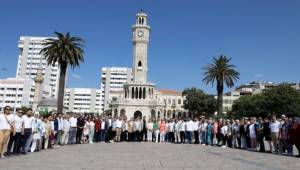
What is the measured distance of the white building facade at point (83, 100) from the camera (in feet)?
616

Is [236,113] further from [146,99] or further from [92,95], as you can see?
[92,95]

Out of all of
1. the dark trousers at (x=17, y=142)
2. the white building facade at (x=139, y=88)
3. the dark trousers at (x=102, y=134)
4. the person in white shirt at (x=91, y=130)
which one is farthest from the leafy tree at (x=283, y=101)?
the dark trousers at (x=17, y=142)

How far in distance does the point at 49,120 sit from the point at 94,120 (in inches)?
233

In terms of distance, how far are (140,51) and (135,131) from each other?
60.0 m

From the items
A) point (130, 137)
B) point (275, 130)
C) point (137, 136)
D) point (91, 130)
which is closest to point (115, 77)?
point (137, 136)

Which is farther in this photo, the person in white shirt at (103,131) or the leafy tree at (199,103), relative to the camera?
the leafy tree at (199,103)

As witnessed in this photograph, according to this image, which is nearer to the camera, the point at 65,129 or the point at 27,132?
the point at 27,132

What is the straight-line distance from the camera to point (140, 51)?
281ft

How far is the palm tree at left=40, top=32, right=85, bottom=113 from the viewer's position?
4381 cm

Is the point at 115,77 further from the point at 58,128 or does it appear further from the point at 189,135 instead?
the point at 58,128

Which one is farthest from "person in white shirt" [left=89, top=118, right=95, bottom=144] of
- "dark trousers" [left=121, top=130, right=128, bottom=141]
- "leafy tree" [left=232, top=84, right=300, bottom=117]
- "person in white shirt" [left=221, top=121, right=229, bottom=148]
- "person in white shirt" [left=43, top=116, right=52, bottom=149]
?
"leafy tree" [left=232, top=84, right=300, bottom=117]

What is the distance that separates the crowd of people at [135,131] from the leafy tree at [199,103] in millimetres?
66561

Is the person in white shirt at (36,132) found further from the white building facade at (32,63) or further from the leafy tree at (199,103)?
the white building facade at (32,63)

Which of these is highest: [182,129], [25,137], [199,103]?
[199,103]
